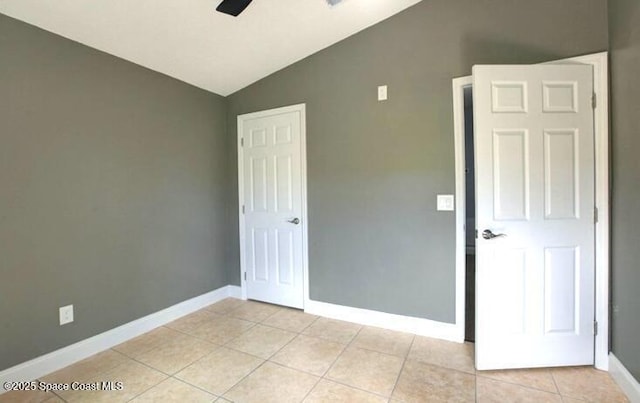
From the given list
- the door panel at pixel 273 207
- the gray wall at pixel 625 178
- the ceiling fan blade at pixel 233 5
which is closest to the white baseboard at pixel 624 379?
the gray wall at pixel 625 178

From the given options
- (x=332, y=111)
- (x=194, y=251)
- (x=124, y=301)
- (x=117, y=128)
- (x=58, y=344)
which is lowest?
(x=58, y=344)

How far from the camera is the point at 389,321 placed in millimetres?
2607

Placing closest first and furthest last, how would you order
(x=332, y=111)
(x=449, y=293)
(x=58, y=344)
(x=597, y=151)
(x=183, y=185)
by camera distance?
1. (x=597, y=151)
2. (x=58, y=344)
3. (x=449, y=293)
4. (x=332, y=111)
5. (x=183, y=185)

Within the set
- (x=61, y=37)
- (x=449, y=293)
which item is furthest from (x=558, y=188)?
(x=61, y=37)

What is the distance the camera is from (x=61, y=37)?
6.82 feet

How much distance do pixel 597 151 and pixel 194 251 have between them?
353 cm

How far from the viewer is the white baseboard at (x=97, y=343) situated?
1895 millimetres

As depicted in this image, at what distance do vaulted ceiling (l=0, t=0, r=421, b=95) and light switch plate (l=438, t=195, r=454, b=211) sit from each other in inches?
65.3

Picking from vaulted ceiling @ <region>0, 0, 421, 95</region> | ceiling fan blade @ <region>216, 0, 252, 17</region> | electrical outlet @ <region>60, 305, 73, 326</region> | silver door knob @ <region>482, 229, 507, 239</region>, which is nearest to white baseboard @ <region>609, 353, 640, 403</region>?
silver door knob @ <region>482, 229, 507, 239</region>

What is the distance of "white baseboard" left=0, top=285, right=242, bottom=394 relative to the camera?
6.22 feet

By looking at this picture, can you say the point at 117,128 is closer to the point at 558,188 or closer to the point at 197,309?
the point at 197,309

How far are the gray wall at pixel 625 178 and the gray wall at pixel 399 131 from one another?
8.5 inches

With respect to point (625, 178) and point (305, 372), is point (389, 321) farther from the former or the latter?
point (625, 178)

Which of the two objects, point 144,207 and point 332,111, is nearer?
point 144,207
